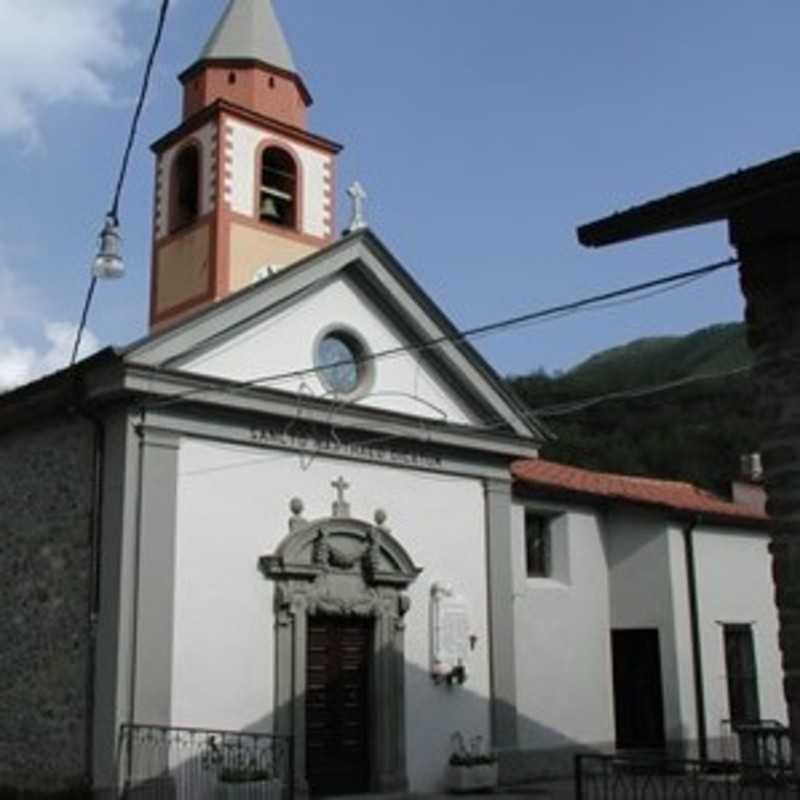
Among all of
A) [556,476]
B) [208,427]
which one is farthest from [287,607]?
[556,476]

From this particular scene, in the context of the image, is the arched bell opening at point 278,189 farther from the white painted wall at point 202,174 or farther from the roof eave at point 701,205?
the roof eave at point 701,205

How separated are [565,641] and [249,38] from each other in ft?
38.6

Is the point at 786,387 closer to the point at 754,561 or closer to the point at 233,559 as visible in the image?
the point at 233,559

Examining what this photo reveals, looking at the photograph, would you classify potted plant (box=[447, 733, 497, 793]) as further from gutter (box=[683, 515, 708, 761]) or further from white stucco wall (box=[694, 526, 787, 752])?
white stucco wall (box=[694, 526, 787, 752])

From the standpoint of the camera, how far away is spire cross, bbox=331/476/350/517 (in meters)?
16.4

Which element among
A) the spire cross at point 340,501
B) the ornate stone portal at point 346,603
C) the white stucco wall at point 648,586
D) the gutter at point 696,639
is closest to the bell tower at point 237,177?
the spire cross at point 340,501

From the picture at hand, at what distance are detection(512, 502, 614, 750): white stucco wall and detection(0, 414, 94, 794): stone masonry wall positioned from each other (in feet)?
22.5

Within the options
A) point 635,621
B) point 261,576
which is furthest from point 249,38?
point 635,621

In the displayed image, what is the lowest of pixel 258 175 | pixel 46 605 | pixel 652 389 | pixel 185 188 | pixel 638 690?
pixel 638 690

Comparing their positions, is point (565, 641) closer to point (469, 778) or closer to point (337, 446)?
point (469, 778)

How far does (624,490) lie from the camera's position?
2170cm

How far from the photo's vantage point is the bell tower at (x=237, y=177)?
64.1ft

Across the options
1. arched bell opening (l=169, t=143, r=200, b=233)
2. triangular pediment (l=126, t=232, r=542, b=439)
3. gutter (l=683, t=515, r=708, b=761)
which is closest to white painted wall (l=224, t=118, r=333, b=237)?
arched bell opening (l=169, t=143, r=200, b=233)

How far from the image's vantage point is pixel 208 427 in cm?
1527
